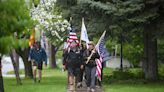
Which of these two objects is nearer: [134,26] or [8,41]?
[8,41]

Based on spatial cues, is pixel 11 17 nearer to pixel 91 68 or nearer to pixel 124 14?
pixel 91 68

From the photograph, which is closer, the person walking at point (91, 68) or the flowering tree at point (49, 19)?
the person walking at point (91, 68)

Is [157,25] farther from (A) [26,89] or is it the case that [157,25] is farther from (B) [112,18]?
(A) [26,89]

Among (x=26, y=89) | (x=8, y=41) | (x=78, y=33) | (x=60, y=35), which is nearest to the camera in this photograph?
(x=8, y=41)

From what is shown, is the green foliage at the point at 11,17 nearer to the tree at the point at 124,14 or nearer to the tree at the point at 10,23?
the tree at the point at 10,23

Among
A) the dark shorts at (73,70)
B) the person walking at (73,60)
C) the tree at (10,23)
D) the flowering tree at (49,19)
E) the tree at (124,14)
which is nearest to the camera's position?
the tree at (10,23)

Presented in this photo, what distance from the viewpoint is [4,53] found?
729 cm

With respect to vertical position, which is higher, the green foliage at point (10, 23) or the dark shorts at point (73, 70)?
the green foliage at point (10, 23)

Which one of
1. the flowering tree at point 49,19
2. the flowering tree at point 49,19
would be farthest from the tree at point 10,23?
the flowering tree at point 49,19

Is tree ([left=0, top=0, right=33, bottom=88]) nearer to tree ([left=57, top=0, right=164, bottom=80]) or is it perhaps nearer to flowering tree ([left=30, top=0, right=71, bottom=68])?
tree ([left=57, top=0, right=164, bottom=80])

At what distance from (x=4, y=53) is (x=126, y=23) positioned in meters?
13.7

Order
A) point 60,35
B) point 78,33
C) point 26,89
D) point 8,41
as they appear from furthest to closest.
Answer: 1. point 60,35
2. point 78,33
3. point 26,89
4. point 8,41

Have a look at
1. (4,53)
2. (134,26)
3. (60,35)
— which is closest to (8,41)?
(4,53)

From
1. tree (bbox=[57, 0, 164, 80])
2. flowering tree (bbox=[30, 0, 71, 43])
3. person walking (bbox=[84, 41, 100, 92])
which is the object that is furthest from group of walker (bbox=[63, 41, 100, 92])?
flowering tree (bbox=[30, 0, 71, 43])
